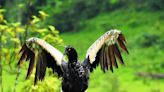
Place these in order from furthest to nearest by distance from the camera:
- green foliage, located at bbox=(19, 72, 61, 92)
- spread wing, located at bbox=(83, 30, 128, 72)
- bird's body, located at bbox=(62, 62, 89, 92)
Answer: green foliage, located at bbox=(19, 72, 61, 92), spread wing, located at bbox=(83, 30, 128, 72), bird's body, located at bbox=(62, 62, 89, 92)

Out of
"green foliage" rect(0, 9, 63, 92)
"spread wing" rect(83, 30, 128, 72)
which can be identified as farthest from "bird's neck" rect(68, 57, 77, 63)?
"green foliage" rect(0, 9, 63, 92)

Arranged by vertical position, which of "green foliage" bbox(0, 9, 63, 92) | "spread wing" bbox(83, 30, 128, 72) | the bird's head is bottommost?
the bird's head

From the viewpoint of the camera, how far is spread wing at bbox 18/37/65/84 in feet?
29.0

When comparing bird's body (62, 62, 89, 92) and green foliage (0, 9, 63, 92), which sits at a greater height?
green foliage (0, 9, 63, 92)

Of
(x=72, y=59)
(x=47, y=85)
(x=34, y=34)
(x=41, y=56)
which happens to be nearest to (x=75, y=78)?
(x=72, y=59)

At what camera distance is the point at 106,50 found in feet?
30.2

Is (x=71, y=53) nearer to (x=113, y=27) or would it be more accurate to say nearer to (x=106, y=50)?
(x=106, y=50)

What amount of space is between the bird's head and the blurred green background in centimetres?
862

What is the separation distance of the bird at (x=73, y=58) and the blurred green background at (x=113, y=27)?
7739 mm

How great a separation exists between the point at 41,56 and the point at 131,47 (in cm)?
1819

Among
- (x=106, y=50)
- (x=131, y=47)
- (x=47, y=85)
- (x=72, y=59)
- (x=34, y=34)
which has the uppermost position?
(x=131, y=47)

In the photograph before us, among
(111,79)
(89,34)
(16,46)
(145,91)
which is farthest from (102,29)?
(16,46)

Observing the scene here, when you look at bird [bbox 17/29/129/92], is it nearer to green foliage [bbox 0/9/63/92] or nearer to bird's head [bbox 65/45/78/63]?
bird's head [bbox 65/45/78/63]

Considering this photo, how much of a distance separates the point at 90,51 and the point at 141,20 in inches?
881
